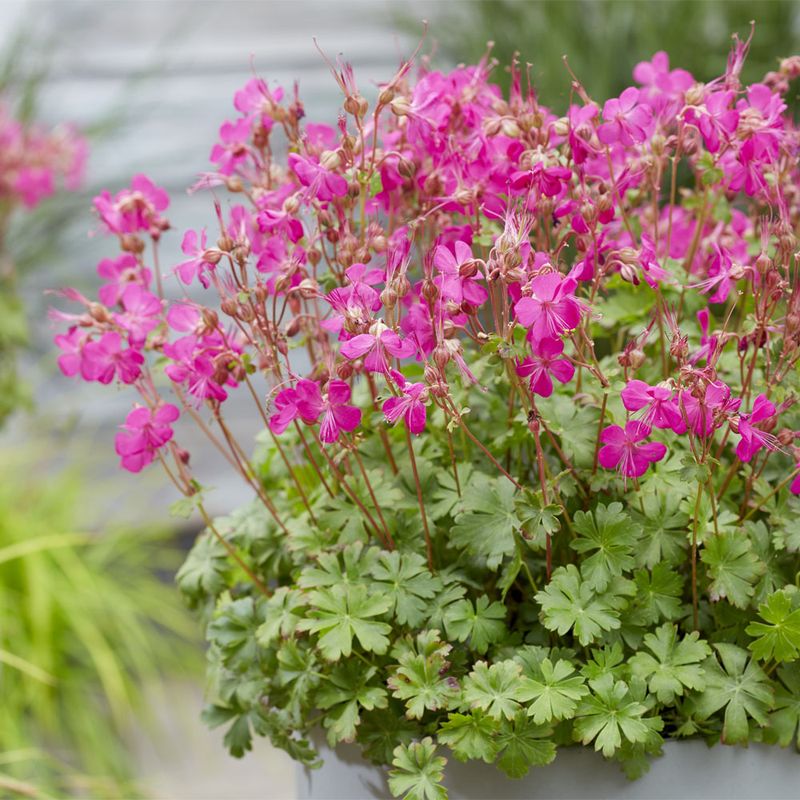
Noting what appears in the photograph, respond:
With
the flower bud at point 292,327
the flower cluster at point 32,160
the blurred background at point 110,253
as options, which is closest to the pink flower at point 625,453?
the flower bud at point 292,327

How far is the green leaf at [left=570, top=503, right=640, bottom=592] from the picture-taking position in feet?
2.19

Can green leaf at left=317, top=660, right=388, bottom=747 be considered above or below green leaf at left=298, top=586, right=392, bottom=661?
below

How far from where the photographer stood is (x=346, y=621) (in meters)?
0.68

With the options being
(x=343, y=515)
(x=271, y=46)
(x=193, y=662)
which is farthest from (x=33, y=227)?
(x=343, y=515)

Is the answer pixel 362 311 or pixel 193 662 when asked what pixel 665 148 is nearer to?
pixel 362 311

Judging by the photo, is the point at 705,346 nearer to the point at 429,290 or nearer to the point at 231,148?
the point at 429,290

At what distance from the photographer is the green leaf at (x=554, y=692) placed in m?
0.62

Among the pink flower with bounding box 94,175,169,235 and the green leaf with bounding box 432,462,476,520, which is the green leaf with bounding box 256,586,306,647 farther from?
A: the pink flower with bounding box 94,175,169,235

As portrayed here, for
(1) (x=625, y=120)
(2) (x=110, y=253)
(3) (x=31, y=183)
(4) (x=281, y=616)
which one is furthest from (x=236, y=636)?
(2) (x=110, y=253)

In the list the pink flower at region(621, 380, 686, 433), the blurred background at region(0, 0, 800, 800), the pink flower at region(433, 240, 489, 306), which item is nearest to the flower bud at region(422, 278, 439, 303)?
the pink flower at region(433, 240, 489, 306)

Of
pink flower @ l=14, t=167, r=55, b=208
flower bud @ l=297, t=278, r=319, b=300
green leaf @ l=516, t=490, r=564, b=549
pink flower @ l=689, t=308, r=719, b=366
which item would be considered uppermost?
pink flower @ l=14, t=167, r=55, b=208

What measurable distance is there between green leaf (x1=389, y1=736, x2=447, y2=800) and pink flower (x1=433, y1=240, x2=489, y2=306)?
246 millimetres

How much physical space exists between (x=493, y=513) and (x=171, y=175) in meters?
2.46

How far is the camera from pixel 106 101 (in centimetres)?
302
